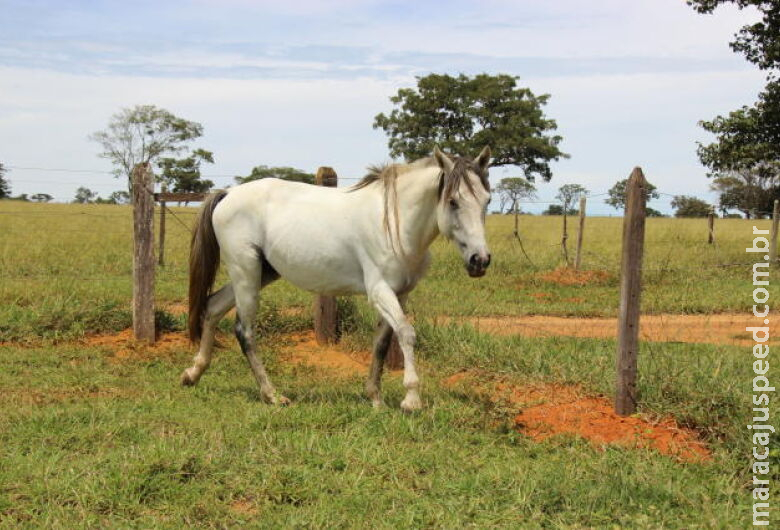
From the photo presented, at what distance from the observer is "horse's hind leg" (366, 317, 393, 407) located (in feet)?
20.0

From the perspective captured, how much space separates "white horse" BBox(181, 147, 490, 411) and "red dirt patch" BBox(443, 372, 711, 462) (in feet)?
2.67

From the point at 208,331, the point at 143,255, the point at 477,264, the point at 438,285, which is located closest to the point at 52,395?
the point at 208,331

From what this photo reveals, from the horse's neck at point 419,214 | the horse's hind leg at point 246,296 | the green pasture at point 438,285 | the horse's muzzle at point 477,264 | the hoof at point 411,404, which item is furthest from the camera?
the green pasture at point 438,285

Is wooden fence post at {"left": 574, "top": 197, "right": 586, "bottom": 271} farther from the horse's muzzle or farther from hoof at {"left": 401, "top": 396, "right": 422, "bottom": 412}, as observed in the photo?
the horse's muzzle

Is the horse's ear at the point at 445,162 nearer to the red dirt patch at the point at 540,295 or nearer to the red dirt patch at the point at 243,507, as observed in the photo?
the red dirt patch at the point at 243,507

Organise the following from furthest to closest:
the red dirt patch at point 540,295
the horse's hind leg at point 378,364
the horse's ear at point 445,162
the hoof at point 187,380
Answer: the red dirt patch at point 540,295, the hoof at point 187,380, the horse's hind leg at point 378,364, the horse's ear at point 445,162

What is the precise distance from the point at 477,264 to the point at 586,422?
1.33 meters

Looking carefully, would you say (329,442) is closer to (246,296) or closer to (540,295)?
(246,296)

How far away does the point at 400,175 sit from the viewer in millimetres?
6160

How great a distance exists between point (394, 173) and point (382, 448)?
7.59 feet

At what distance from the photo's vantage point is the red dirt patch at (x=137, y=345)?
26.9ft

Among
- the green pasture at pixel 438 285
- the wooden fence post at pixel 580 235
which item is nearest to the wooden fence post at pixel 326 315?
the green pasture at pixel 438 285

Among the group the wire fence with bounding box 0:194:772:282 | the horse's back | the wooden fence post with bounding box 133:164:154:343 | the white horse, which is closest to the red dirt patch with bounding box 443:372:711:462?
the white horse

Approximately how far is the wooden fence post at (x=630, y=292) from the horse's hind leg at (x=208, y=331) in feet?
11.5
